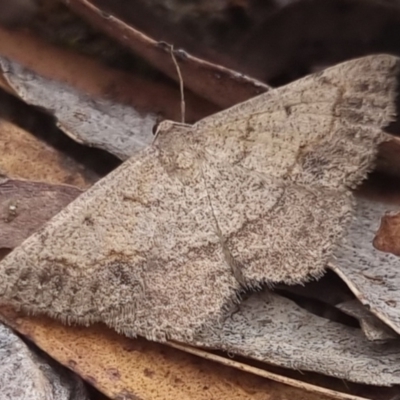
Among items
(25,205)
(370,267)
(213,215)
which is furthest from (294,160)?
(25,205)

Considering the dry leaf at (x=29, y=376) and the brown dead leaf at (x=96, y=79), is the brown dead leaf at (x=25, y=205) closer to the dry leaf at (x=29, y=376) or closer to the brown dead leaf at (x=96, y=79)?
the dry leaf at (x=29, y=376)

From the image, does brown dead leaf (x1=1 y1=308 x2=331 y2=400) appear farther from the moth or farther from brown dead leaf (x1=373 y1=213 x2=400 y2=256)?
brown dead leaf (x1=373 y1=213 x2=400 y2=256)

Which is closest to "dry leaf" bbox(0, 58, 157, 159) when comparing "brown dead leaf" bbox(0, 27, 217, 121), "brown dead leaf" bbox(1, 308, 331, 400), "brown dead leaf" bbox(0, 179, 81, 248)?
"brown dead leaf" bbox(0, 27, 217, 121)

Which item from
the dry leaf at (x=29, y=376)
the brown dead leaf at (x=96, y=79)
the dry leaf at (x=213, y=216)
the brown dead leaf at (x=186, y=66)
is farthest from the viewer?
the brown dead leaf at (x=96, y=79)

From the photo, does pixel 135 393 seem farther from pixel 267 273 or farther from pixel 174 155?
pixel 174 155

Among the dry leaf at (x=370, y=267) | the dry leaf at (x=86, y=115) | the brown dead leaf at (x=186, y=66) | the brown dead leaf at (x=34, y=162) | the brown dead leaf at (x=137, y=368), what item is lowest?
the brown dead leaf at (x=137, y=368)

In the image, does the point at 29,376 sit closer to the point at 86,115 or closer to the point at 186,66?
the point at 86,115

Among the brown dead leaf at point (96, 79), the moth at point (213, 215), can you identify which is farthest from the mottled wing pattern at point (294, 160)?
the brown dead leaf at point (96, 79)
